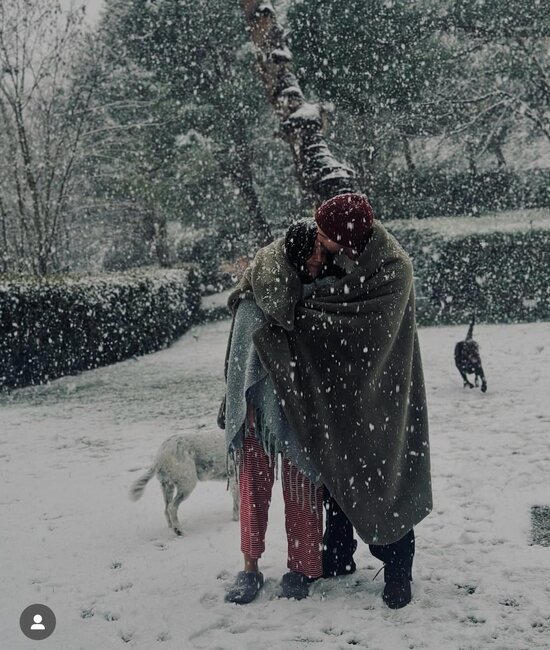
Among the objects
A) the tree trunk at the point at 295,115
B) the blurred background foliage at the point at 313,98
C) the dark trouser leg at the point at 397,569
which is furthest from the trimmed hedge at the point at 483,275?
the dark trouser leg at the point at 397,569

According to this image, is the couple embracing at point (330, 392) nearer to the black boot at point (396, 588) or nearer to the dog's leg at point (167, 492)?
the black boot at point (396, 588)

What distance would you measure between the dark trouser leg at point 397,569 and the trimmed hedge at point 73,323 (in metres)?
6.76

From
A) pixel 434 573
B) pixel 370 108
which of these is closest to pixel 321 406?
pixel 434 573

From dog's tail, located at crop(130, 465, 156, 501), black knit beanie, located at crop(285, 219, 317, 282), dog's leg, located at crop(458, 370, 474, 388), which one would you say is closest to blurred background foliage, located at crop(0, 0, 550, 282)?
dog's leg, located at crop(458, 370, 474, 388)

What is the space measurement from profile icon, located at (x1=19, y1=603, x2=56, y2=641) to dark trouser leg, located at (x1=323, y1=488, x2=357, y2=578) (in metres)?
1.17

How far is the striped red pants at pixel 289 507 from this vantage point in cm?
270

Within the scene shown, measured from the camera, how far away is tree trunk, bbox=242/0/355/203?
860 cm

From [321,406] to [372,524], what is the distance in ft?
1.68

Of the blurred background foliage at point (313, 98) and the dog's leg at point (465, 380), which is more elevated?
the blurred background foliage at point (313, 98)

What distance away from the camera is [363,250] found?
2.51m

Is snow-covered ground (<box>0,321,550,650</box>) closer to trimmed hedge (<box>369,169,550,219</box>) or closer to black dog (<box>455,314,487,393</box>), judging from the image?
black dog (<box>455,314,487,393</box>)

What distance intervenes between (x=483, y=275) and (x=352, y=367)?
999 cm

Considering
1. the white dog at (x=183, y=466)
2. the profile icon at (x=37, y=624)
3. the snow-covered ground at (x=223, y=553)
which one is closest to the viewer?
the snow-covered ground at (x=223, y=553)

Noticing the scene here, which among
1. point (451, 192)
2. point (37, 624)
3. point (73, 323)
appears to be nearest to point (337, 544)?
point (37, 624)
